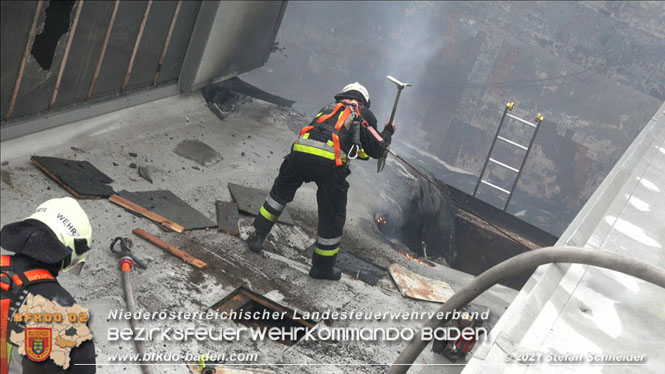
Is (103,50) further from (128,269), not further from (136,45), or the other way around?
(128,269)

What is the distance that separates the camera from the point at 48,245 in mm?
2199

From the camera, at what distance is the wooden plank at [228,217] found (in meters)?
5.77

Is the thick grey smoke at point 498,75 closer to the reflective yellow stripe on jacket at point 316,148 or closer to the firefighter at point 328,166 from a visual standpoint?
the firefighter at point 328,166

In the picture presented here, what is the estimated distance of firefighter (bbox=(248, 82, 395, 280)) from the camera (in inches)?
203

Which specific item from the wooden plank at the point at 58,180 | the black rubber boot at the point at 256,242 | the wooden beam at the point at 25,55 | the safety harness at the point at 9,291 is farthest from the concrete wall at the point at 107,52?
the safety harness at the point at 9,291

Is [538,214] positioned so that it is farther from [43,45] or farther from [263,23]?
[43,45]

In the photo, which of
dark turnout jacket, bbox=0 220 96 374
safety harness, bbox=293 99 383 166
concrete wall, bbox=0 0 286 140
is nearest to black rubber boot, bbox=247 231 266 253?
safety harness, bbox=293 99 383 166

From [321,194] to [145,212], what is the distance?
1.63 meters

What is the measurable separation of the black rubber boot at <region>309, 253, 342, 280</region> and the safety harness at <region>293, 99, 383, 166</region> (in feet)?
2.82

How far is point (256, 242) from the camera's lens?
5523 millimetres

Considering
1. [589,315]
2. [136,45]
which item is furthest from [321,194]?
[136,45]

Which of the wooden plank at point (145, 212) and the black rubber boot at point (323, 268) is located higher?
the black rubber boot at point (323, 268)

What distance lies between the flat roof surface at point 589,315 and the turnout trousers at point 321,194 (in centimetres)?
204

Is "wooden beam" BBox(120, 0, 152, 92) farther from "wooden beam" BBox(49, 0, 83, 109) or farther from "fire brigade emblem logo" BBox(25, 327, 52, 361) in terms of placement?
"fire brigade emblem logo" BBox(25, 327, 52, 361)
